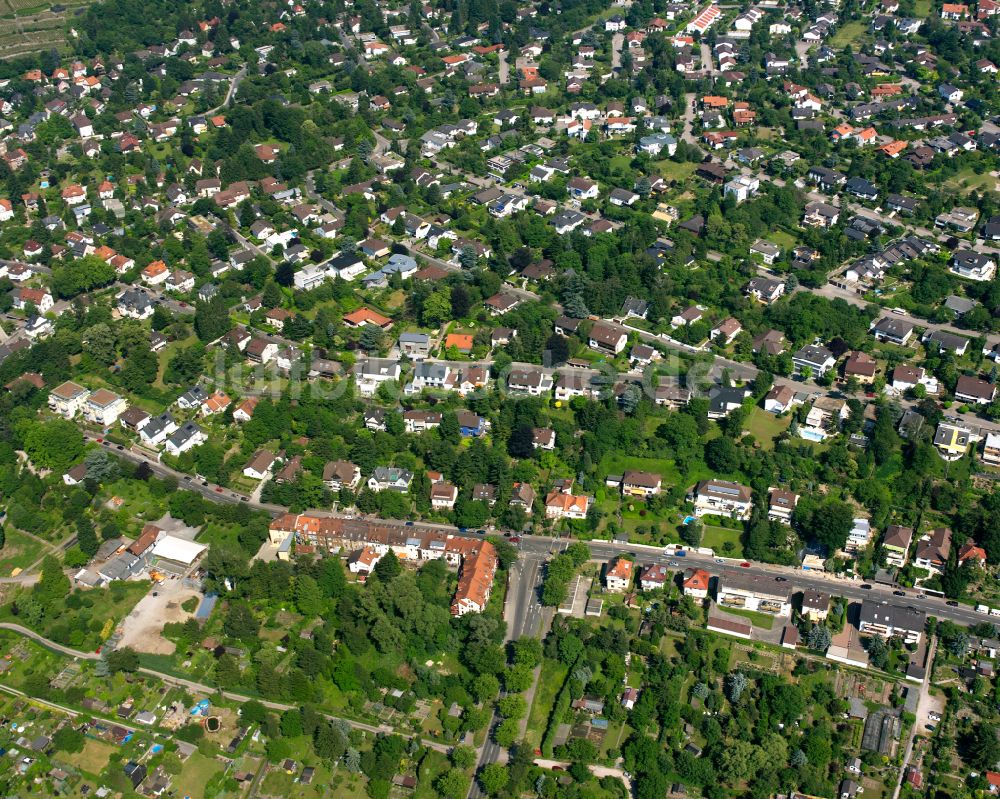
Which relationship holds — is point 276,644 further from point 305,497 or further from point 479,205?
point 479,205

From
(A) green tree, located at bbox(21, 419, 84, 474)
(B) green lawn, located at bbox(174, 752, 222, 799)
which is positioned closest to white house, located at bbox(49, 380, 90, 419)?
(A) green tree, located at bbox(21, 419, 84, 474)

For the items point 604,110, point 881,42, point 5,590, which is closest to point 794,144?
point 604,110

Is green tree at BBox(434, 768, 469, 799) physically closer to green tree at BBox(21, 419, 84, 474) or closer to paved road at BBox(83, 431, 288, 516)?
paved road at BBox(83, 431, 288, 516)

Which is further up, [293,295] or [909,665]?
[293,295]

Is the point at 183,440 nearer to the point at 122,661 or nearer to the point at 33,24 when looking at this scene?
the point at 122,661

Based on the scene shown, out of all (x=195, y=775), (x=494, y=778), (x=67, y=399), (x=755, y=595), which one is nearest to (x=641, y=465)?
(x=755, y=595)

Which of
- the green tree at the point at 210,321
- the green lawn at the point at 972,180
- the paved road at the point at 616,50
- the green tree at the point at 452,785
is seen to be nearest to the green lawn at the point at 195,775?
the green tree at the point at 452,785

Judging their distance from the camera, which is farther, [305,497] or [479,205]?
[479,205]
